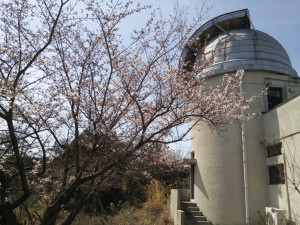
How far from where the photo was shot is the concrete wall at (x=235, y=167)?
12.1 metres

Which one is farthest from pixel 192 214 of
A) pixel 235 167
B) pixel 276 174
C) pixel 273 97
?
pixel 273 97

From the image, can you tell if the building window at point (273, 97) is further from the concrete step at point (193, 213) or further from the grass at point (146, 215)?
the grass at point (146, 215)

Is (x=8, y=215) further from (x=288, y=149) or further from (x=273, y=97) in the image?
(x=273, y=97)

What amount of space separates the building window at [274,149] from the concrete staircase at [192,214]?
3433 mm

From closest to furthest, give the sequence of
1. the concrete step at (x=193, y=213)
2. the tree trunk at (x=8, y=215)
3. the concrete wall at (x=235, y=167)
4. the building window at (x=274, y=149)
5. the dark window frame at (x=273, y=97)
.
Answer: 1. the tree trunk at (x=8, y=215)
2. the building window at (x=274, y=149)
3. the concrete wall at (x=235, y=167)
4. the dark window frame at (x=273, y=97)
5. the concrete step at (x=193, y=213)

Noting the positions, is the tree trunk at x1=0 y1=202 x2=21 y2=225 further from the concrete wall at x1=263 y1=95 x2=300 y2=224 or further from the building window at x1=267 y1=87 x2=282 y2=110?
the building window at x1=267 y1=87 x2=282 y2=110

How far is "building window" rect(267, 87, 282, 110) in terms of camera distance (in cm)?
1312

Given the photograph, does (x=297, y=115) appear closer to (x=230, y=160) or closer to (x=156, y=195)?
(x=230, y=160)

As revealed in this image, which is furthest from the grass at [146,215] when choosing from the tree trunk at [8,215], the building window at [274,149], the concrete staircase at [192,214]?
the tree trunk at [8,215]

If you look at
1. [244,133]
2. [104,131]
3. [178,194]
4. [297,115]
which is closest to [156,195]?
[178,194]

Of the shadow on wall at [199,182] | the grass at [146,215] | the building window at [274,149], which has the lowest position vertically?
the grass at [146,215]

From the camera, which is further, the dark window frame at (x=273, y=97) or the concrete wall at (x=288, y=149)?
the dark window frame at (x=273, y=97)

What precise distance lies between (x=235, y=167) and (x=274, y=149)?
1.53 metres

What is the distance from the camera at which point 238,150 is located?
12547mm
